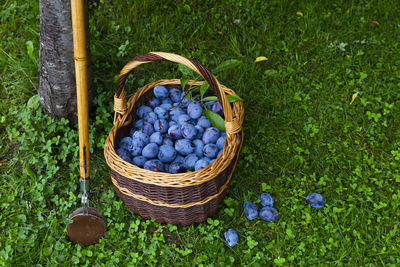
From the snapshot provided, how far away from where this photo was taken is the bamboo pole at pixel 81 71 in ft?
5.55

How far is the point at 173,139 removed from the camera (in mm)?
2316

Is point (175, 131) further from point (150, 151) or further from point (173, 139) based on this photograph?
point (150, 151)

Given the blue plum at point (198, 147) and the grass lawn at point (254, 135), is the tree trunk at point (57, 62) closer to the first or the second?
the grass lawn at point (254, 135)

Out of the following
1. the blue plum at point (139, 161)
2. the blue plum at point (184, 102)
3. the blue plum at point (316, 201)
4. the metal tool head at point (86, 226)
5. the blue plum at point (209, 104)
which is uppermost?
the blue plum at point (209, 104)

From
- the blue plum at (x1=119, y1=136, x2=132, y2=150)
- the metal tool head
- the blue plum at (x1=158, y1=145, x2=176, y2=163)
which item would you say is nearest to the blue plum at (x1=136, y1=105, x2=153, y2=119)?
the blue plum at (x1=119, y1=136, x2=132, y2=150)

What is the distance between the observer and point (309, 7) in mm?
3500

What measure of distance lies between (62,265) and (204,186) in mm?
865

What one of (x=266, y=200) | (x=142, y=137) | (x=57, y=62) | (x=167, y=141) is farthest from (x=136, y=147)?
(x=266, y=200)

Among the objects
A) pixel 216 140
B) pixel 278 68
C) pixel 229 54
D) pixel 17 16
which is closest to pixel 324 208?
pixel 216 140

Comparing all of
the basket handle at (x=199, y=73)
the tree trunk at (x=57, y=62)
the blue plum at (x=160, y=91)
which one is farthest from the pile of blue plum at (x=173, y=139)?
the tree trunk at (x=57, y=62)

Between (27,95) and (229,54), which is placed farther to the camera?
(229,54)

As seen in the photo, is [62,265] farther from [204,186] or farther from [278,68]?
[278,68]

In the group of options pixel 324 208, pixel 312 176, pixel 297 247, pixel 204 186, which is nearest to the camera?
pixel 204 186

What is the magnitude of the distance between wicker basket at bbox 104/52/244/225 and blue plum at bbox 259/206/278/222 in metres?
0.27
